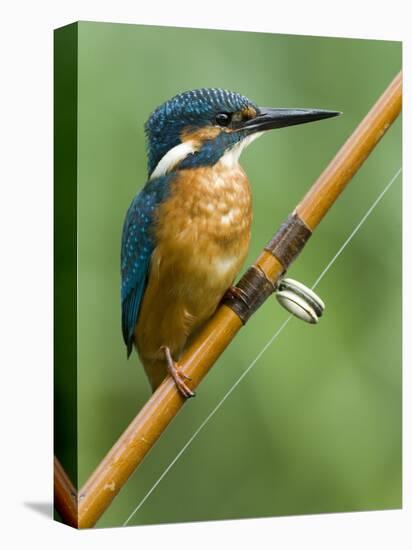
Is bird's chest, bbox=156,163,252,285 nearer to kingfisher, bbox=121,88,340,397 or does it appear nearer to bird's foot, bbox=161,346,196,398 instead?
kingfisher, bbox=121,88,340,397

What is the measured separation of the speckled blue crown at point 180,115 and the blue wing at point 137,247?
0.38 feet

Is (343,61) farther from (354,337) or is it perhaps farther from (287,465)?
(287,465)

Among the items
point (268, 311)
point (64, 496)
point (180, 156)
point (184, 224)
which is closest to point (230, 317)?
point (184, 224)

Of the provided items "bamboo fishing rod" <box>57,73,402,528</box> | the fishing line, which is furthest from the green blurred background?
"bamboo fishing rod" <box>57,73,402,528</box>

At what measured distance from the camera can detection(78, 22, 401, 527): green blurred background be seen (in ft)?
16.4

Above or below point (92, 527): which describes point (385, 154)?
above

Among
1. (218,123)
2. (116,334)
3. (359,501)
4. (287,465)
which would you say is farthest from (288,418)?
(218,123)

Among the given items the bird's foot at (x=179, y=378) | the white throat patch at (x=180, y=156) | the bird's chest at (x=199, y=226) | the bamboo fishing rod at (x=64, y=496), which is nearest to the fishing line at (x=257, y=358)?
the bamboo fishing rod at (x=64, y=496)

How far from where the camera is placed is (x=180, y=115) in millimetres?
5043

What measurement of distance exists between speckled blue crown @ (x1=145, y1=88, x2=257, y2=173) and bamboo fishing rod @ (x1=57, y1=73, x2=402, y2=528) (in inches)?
19.3

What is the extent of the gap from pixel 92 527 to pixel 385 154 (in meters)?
2.12

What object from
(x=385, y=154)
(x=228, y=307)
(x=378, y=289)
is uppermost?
(x=385, y=154)

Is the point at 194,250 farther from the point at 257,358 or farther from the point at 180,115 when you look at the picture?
the point at 257,358

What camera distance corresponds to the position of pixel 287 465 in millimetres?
5566
